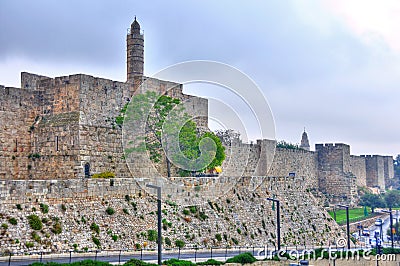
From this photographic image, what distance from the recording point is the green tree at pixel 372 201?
6625 cm

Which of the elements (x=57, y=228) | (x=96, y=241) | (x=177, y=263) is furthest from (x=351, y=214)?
(x=57, y=228)

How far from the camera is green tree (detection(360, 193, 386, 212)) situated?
66.2 metres

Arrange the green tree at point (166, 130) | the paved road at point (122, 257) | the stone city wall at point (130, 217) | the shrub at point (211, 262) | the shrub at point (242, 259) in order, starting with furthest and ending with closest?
1. the green tree at point (166, 130)
2. the shrub at point (242, 259)
3. the stone city wall at point (130, 217)
4. the shrub at point (211, 262)
5. the paved road at point (122, 257)

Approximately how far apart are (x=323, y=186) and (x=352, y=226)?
14.6m

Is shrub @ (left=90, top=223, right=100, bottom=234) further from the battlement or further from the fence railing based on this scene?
the battlement

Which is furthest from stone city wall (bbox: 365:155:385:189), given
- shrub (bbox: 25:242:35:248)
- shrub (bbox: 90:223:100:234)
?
shrub (bbox: 25:242:35:248)

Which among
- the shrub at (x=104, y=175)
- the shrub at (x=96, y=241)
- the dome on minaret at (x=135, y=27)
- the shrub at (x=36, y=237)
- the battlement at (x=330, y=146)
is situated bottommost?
the shrub at (x=96, y=241)

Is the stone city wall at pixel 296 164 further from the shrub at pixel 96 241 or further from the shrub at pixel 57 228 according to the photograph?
the shrub at pixel 57 228

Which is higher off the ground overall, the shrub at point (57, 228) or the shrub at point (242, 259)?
the shrub at point (57, 228)

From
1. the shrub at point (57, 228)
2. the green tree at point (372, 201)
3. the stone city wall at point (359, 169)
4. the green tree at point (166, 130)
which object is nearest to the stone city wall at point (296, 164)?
the stone city wall at point (359, 169)

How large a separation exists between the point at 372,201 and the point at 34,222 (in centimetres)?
4952

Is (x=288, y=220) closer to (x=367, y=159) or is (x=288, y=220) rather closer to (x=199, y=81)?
(x=199, y=81)

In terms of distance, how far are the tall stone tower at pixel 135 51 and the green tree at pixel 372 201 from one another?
112 ft

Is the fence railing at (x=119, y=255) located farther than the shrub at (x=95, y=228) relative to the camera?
No
